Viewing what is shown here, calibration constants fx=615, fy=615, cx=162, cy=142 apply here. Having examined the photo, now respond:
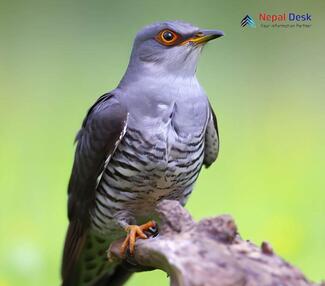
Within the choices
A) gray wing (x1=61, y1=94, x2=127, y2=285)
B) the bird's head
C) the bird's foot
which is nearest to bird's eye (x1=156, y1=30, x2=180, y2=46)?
the bird's head

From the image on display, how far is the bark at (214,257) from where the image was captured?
3.44ft

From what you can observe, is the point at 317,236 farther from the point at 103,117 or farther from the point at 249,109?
the point at 103,117

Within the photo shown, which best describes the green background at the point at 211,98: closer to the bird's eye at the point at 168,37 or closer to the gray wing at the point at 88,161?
the gray wing at the point at 88,161

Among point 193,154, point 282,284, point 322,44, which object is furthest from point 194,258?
point 322,44

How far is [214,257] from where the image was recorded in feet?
3.55

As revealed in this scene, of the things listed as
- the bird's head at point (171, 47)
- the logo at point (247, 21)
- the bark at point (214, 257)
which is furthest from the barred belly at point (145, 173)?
the logo at point (247, 21)

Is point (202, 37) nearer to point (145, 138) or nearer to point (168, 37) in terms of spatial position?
point (168, 37)

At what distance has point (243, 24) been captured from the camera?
2.36 meters

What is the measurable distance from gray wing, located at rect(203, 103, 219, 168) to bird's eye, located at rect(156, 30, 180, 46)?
0.22 metres

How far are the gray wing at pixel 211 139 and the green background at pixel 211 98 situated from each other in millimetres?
509

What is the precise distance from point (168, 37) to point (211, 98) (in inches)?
32.8

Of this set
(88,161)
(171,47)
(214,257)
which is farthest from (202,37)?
(214,257)

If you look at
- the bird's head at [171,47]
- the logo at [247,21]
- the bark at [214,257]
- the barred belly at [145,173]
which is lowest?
the bark at [214,257]

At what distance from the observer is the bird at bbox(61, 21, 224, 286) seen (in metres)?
1.55
